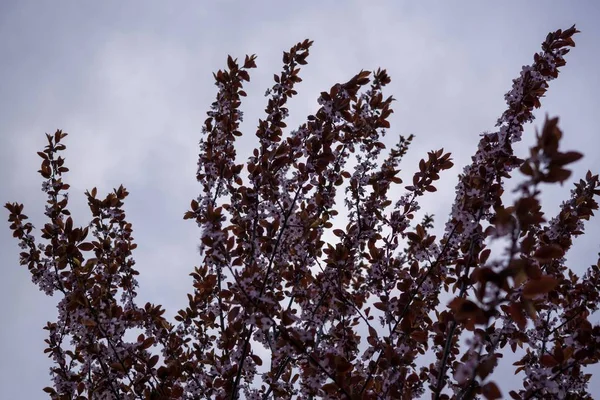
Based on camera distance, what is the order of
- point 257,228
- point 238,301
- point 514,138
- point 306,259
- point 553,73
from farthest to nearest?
point 306,259 < point 257,228 < point 553,73 < point 514,138 < point 238,301

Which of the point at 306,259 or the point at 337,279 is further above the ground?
the point at 306,259

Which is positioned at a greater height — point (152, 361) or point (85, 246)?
point (85, 246)

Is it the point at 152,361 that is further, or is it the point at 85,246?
the point at 85,246

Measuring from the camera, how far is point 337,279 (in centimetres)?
386

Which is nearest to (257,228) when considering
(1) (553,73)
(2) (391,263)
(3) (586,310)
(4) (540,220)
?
(2) (391,263)

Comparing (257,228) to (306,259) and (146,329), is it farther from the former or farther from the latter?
(146,329)

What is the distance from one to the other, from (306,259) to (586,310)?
2.63m

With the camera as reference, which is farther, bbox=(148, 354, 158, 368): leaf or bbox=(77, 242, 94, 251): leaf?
bbox=(77, 242, 94, 251): leaf

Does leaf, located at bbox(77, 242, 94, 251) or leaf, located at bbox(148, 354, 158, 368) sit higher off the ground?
leaf, located at bbox(77, 242, 94, 251)

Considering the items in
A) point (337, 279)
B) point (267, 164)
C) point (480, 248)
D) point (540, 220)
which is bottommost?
point (540, 220)

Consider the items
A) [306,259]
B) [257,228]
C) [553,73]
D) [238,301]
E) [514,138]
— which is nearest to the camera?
[238,301]

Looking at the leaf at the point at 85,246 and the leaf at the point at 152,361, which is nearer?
the leaf at the point at 152,361

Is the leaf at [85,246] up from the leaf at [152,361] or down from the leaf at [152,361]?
up

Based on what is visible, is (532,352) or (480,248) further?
(532,352)
